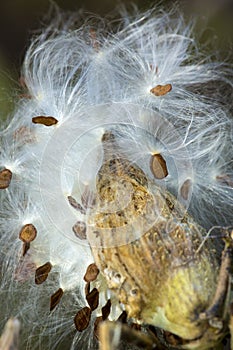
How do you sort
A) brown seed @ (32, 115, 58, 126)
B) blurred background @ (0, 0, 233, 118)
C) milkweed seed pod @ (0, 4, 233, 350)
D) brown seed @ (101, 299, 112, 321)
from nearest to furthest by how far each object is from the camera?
milkweed seed pod @ (0, 4, 233, 350) < brown seed @ (101, 299, 112, 321) < brown seed @ (32, 115, 58, 126) < blurred background @ (0, 0, 233, 118)

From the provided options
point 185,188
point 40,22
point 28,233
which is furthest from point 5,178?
point 40,22

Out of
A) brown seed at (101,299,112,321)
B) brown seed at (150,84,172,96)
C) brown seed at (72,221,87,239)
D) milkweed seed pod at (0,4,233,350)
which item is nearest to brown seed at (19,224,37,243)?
milkweed seed pod at (0,4,233,350)

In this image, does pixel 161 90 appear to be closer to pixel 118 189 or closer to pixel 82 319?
pixel 118 189

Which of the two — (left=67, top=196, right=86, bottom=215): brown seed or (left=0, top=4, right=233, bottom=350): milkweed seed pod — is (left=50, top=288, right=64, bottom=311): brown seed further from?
(left=67, top=196, right=86, bottom=215): brown seed

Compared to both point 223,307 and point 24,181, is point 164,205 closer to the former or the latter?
point 223,307

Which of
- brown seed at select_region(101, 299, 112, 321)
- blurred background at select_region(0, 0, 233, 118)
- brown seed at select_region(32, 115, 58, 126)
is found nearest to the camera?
brown seed at select_region(101, 299, 112, 321)

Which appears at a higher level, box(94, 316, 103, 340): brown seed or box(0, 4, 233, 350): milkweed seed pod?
box(0, 4, 233, 350): milkweed seed pod

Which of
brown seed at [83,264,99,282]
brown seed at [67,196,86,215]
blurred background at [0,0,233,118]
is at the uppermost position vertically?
blurred background at [0,0,233,118]
